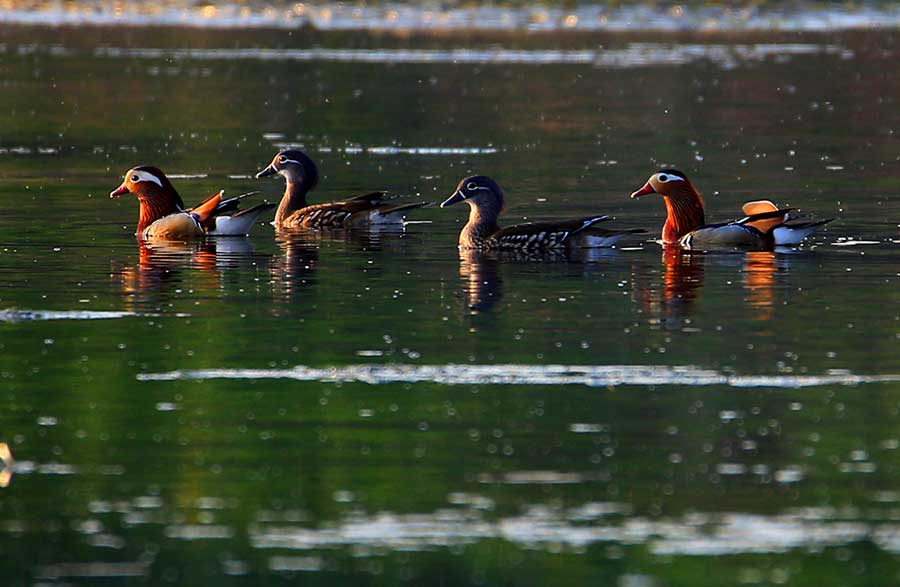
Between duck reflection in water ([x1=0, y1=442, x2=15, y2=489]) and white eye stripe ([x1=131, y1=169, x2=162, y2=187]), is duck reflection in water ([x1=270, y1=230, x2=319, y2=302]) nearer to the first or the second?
white eye stripe ([x1=131, y1=169, x2=162, y2=187])

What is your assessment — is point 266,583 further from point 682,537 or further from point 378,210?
point 378,210

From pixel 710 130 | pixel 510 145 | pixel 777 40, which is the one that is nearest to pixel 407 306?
pixel 510 145

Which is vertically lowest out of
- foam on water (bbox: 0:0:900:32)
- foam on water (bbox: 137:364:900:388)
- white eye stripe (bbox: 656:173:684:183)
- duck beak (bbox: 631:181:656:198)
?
foam on water (bbox: 0:0:900:32)

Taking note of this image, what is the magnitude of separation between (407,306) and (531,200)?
28.6 ft

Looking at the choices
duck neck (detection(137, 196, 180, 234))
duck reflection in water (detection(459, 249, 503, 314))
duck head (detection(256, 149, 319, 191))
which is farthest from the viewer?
duck head (detection(256, 149, 319, 191))

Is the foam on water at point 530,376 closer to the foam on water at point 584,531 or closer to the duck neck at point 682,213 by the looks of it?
the foam on water at point 584,531

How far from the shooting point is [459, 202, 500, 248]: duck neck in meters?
22.1

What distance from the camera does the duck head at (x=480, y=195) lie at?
878 inches

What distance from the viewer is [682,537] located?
1068 cm

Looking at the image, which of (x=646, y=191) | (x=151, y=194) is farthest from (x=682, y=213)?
(x=151, y=194)

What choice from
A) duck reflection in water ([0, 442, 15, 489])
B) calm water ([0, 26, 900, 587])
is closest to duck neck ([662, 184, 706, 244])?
calm water ([0, 26, 900, 587])

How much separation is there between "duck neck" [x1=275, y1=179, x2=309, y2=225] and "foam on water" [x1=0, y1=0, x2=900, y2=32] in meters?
43.7

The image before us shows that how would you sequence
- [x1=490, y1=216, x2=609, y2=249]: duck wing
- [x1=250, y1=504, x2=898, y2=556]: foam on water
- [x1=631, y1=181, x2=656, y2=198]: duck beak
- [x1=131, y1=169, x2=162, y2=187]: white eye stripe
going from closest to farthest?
1. [x1=250, y1=504, x2=898, y2=556]: foam on water
2. [x1=490, y1=216, x2=609, y2=249]: duck wing
3. [x1=631, y1=181, x2=656, y2=198]: duck beak
4. [x1=131, y1=169, x2=162, y2=187]: white eye stripe

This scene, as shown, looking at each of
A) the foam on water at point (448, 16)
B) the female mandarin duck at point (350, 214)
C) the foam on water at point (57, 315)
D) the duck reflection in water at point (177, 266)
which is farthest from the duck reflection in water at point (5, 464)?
the foam on water at point (448, 16)
